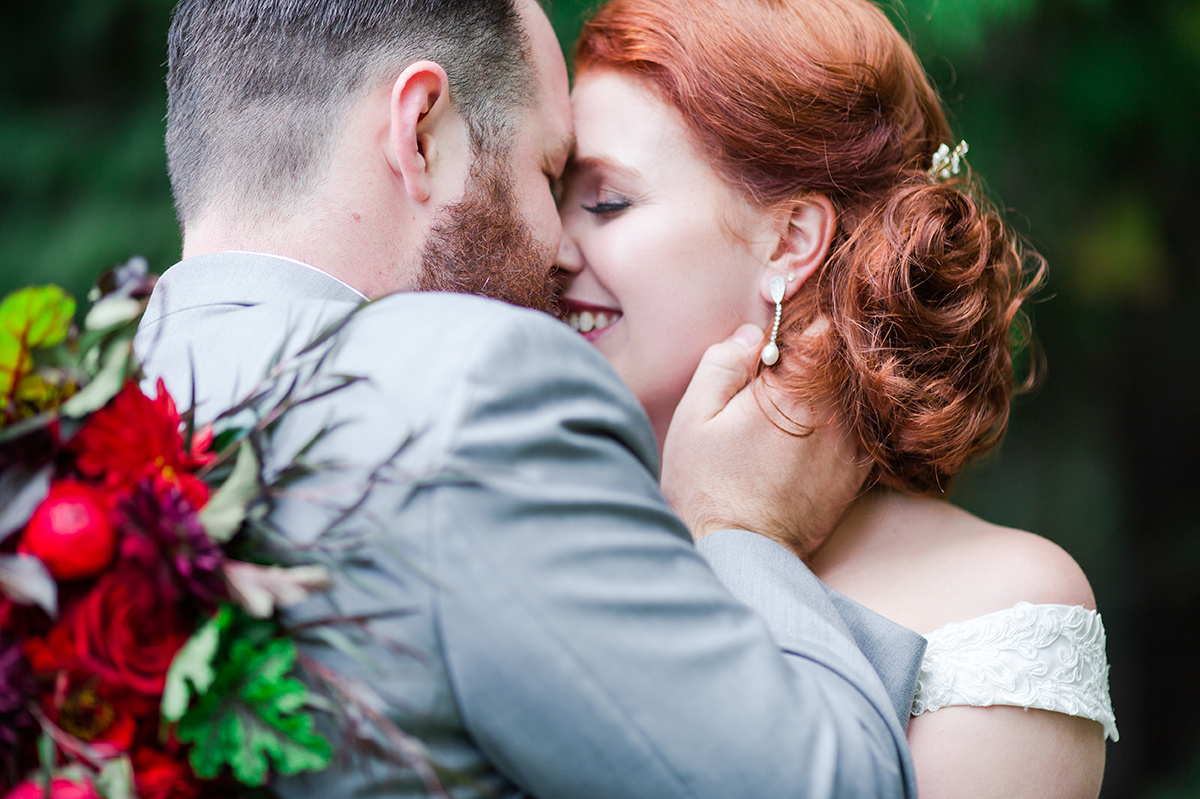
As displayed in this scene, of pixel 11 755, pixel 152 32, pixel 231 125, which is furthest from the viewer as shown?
pixel 152 32

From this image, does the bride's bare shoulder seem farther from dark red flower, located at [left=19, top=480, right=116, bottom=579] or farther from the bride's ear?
dark red flower, located at [left=19, top=480, right=116, bottom=579]

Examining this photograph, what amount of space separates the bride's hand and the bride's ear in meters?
0.31

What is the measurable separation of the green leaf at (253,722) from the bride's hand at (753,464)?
3.40 feet

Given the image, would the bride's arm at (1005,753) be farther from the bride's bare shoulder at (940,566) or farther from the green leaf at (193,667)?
the green leaf at (193,667)

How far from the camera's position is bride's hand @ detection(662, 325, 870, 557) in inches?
79.5

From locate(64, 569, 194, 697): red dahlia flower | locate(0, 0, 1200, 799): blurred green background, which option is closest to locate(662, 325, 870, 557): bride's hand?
locate(64, 569, 194, 697): red dahlia flower

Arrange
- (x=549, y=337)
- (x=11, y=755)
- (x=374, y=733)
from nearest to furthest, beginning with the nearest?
(x=11, y=755) → (x=374, y=733) → (x=549, y=337)

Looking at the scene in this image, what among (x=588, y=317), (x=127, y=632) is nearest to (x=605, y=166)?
(x=588, y=317)

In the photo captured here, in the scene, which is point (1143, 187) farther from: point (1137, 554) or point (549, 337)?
point (549, 337)

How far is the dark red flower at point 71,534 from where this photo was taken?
103 centimetres

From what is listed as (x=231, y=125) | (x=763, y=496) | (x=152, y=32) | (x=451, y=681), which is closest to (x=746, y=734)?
(x=451, y=681)

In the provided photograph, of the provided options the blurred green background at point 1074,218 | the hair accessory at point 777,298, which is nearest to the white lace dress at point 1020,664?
the hair accessory at point 777,298

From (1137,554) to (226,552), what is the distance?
14.3 ft

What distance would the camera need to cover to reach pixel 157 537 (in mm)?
1089
